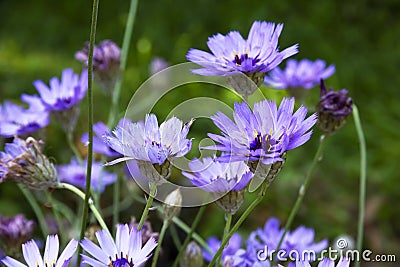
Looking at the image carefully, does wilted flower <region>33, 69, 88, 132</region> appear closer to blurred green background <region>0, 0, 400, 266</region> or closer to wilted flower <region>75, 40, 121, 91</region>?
wilted flower <region>75, 40, 121, 91</region>

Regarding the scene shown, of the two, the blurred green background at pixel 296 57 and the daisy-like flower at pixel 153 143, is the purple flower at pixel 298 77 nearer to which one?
the daisy-like flower at pixel 153 143

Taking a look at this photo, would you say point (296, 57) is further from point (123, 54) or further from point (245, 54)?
point (245, 54)

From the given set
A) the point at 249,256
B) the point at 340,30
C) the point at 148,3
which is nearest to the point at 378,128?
the point at 340,30

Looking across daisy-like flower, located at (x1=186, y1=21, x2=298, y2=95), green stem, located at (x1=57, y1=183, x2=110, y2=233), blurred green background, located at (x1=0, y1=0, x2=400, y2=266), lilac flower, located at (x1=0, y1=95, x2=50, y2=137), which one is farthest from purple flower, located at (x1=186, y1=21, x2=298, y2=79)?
blurred green background, located at (x1=0, y1=0, x2=400, y2=266)

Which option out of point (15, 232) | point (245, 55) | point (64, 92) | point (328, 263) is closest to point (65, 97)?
point (64, 92)

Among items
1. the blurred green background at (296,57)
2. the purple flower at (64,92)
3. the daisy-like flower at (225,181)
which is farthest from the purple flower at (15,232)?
the blurred green background at (296,57)
